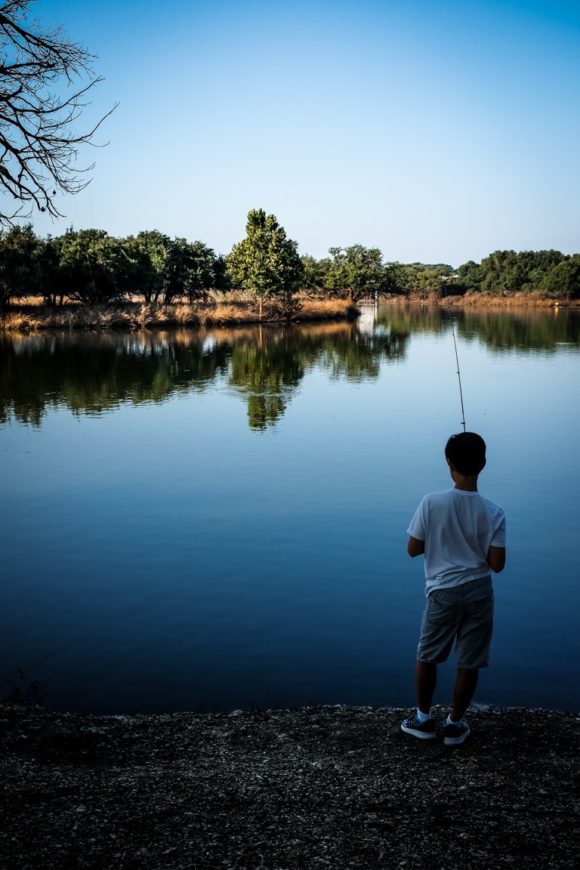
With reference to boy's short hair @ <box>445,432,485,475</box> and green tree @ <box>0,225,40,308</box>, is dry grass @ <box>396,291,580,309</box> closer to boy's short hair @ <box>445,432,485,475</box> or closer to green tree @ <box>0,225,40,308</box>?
green tree @ <box>0,225,40,308</box>

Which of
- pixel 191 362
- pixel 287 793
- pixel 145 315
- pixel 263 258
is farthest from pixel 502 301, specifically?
pixel 287 793

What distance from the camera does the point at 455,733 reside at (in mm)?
4504

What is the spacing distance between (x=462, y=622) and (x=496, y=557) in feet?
1.63

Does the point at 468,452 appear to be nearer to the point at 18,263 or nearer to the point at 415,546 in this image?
the point at 415,546

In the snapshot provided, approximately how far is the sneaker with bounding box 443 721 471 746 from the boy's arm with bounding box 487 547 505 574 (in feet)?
3.63

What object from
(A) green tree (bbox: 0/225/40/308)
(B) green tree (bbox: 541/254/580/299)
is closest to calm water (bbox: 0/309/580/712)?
(A) green tree (bbox: 0/225/40/308)

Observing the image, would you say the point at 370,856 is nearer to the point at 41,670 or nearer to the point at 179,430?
the point at 41,670

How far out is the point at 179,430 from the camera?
17891 mm

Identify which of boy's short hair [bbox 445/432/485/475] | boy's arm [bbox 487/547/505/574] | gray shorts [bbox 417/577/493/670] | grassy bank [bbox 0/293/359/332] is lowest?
gray shorts [bbox 417/577/493/670]

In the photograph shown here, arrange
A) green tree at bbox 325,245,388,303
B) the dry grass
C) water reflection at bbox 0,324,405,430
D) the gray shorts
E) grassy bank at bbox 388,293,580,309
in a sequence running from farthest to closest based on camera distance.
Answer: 1. the dry grass
2. grassy bank at bbox 388,293,580,309
3. green tree at bbox 325,245,388,303
4. water reflection at bbox 0,324,405,430
5. the gray shorts

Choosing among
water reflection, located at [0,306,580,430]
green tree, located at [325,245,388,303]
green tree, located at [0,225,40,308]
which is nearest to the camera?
water reflection, located at [0,306,580,430]

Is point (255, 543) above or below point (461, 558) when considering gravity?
below

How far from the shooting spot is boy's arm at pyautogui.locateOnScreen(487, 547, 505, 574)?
13.6 ft

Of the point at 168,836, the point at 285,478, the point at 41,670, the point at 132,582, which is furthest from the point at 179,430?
the point at 168,836
